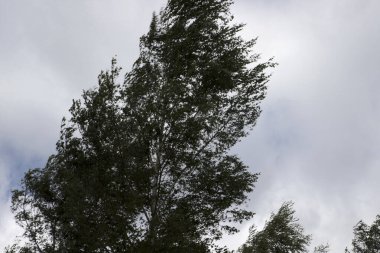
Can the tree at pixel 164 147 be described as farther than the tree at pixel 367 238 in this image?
No

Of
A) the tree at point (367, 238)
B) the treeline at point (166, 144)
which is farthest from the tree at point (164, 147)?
the tree at point (367, 238)

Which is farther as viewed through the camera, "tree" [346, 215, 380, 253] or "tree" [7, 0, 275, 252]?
"tree" [346, 215, 380, 253]

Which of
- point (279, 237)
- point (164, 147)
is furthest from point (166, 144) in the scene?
point (279, 237)

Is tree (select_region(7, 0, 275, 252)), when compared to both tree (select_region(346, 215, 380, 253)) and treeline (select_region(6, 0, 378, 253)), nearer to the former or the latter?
treeline (select_region(6, 0, 378, 253))

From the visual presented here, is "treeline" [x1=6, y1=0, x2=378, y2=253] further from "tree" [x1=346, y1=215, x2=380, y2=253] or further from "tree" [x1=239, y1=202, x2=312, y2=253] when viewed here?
"tree" [x1=346, y1=215, x2=380, y2=253]

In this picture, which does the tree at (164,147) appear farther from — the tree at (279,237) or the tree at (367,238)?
the tree at (367,238)

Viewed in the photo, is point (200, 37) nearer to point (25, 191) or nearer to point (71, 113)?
point (71, 113)

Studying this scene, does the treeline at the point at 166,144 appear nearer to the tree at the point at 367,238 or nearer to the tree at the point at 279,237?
the tree at the point at 279,237

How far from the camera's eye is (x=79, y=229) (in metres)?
11.1

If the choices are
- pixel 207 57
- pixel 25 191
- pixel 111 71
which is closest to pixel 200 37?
pixel 207 57

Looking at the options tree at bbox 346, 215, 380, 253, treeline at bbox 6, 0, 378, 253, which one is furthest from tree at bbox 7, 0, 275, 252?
tree at bbox 346, 215, 380, 253

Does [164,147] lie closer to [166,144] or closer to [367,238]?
[166,144]

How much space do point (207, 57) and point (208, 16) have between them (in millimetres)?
1892

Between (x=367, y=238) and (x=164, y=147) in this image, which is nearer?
(x=164, y=147)
